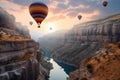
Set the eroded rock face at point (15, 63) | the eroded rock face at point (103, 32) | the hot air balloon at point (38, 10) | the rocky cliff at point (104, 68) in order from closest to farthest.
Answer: the rocky cliff at point (104, 68), the eroded rock face at point (15, 63), the hot air balloon at point (38, 10), the eroded rock face at point (103, 32)

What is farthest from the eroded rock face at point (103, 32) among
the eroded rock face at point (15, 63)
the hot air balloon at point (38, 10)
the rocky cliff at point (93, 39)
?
the hot air balloon at point (38, 10)

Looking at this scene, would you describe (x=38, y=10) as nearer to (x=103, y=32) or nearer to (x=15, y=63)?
(x=15, y=63)

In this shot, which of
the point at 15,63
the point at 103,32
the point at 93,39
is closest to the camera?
the point at 15,63

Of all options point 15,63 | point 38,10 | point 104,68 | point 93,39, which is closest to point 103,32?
point 93,39

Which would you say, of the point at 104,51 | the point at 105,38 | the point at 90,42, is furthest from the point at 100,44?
the point at 104,51

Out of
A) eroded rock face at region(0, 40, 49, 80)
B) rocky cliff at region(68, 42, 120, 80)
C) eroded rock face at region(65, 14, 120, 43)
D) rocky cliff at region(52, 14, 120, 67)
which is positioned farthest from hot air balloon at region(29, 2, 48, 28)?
eroded rock face at region(65, 14, 120, 43)

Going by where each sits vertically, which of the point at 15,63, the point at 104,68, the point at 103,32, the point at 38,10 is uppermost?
the point at 38,10

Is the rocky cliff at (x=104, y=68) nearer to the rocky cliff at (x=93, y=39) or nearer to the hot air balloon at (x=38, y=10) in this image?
the hot air balloon at (x=38, y=10)

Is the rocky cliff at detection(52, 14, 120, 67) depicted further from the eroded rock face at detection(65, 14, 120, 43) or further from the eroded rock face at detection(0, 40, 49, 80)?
the eroded rock face at detection(0, 40, 49, 80)

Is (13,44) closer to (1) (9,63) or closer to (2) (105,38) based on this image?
(1) (9,63)

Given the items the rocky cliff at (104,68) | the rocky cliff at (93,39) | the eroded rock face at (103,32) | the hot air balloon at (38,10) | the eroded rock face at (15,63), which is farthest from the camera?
the eroded rock face at (103,32)

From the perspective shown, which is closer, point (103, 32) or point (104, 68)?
point (104, 68)
